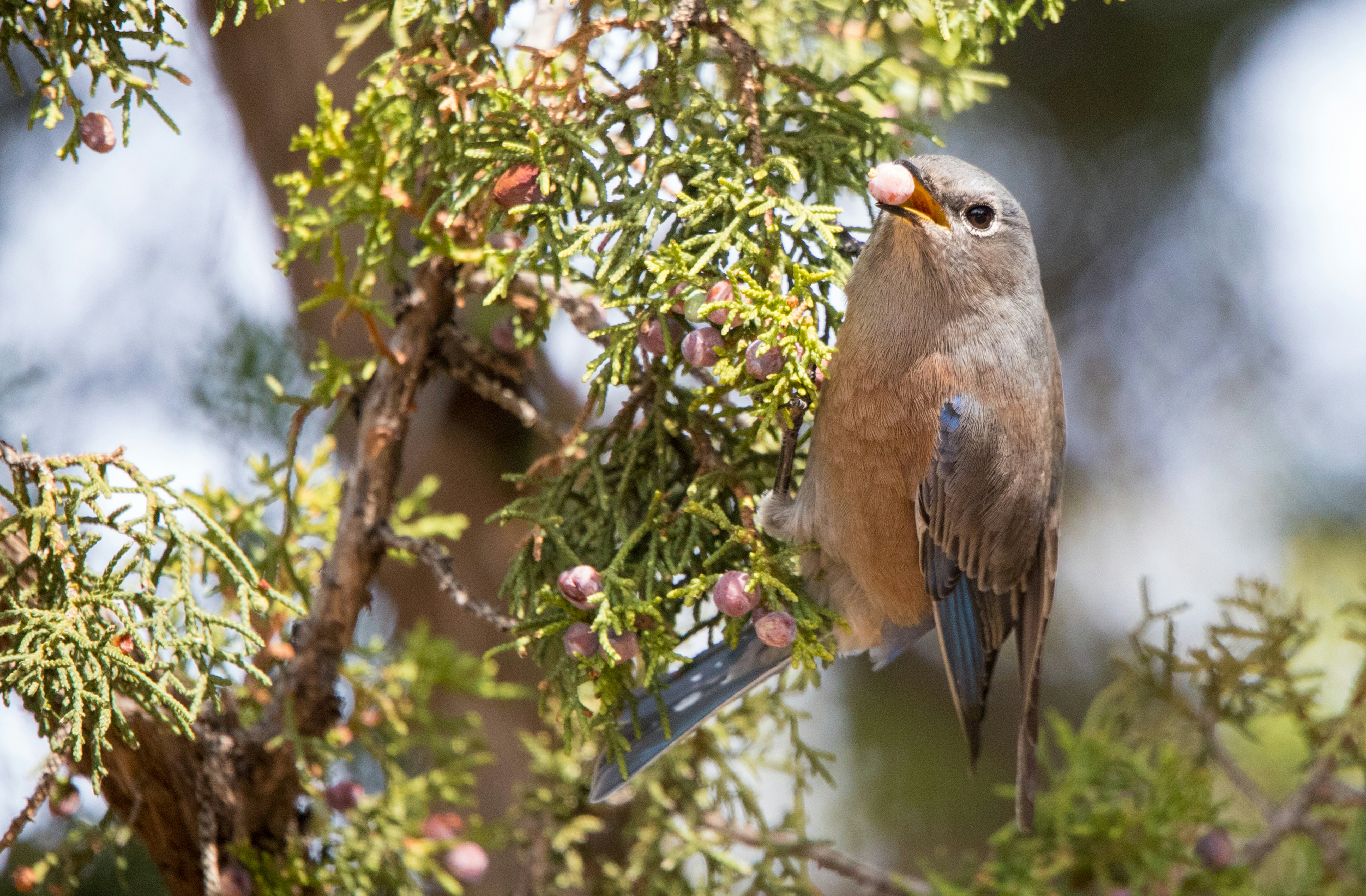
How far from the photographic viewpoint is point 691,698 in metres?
1.97

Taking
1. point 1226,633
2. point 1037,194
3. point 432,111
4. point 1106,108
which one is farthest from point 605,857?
point 1106,108

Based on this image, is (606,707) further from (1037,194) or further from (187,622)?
(1037,194)

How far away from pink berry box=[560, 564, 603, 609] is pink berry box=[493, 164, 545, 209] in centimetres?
58

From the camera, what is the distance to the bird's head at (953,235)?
1731mm

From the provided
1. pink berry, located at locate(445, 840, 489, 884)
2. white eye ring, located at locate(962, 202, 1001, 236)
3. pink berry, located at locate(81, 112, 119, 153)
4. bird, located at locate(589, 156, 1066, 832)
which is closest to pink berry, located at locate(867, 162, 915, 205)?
bird, located at locate(589, 156, 1066, 832)

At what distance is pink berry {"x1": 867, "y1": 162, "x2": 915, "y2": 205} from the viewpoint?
1602mm

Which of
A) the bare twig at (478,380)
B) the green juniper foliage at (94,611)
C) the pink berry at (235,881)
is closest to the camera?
the green juniper foliage at (94,611)

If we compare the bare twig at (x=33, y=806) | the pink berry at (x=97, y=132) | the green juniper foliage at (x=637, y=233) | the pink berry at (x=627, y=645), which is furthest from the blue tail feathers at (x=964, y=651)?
the pink berry at (x=97, y=132)

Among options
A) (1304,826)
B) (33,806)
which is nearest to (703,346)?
(33,806)

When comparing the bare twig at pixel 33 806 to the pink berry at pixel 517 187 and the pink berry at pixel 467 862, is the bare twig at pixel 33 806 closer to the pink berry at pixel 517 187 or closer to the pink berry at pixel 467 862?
the pink berry at pixel 467 862

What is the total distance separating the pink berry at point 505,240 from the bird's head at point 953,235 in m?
0.69

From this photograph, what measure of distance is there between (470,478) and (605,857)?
107 cm

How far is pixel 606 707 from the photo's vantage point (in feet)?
5.47

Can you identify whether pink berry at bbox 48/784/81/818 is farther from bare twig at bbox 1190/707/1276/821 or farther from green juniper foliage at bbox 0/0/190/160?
bare twig at bbox 1190/707/1276/821
